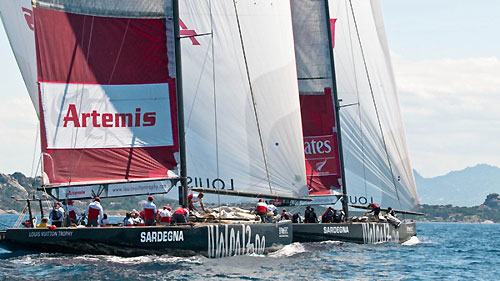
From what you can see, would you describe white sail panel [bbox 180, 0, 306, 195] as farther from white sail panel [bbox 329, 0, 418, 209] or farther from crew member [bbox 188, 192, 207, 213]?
white sail panel [bbox 329, 0, 418, 209]

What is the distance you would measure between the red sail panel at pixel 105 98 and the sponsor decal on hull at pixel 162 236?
2756mm

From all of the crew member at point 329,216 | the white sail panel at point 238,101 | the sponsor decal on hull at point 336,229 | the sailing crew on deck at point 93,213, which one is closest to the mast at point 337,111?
the crew member at point 329,216

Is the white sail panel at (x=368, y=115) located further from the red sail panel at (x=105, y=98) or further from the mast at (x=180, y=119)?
the red sail panel at (x=105, y=98)

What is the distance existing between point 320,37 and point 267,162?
10944 millimetres

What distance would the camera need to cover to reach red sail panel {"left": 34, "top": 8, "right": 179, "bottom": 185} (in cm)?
2283

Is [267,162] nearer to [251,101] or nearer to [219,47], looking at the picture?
[251,101]

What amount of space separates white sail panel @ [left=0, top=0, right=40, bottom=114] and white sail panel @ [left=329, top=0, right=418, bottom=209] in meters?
17.0

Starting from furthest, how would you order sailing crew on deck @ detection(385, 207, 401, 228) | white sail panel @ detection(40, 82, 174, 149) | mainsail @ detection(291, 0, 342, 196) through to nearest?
mainsail @ detection(291, 0, 342, 196) < sailing crew on deck @ detection(385, 207, 401, 228) < white sail panel @ detection(40, 82, 174, 149)

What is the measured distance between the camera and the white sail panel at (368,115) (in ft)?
123

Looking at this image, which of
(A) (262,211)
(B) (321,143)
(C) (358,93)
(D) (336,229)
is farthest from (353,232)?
(C) (358,93)

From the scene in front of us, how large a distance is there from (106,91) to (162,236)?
5.25 metres

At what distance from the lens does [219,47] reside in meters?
26.8

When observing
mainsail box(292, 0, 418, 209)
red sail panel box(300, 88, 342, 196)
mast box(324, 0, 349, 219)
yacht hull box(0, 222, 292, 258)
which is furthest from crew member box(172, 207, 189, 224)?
mainsail box(292, 0, 418, 209)

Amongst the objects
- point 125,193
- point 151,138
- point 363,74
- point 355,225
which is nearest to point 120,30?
point 151,138
